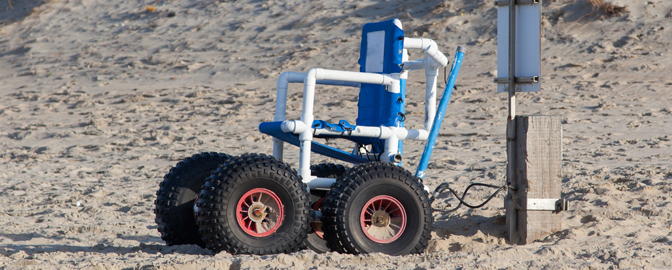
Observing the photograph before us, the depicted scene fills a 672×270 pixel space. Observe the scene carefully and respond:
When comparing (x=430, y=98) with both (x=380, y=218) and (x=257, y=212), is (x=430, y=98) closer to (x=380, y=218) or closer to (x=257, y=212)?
(x=380, y=218)

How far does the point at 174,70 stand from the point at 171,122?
2.99 m

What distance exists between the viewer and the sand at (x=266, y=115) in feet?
13.7

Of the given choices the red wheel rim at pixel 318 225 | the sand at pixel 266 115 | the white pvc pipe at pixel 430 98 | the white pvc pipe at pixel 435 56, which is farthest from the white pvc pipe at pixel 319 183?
the white pvc pipe at pixel 435 56

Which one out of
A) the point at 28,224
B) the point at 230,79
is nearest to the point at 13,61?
the point at 230,79

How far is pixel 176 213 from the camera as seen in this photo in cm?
424

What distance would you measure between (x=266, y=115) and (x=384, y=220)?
612 cm

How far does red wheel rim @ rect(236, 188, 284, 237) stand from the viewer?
12.5ft

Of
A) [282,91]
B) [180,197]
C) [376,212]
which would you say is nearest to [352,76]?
[282,91]

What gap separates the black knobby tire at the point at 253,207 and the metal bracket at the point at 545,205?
1.43m

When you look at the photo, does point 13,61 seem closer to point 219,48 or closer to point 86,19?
point 86,19

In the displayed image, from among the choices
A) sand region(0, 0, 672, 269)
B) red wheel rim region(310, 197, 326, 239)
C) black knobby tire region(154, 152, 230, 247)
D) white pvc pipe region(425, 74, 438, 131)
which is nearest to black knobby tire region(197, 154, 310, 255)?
sand region(0, 0, 672, 269)

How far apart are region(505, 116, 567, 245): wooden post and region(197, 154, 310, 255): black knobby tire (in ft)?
4.61

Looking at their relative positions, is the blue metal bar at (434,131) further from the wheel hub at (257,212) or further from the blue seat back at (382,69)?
the wheel hub at (257,212)

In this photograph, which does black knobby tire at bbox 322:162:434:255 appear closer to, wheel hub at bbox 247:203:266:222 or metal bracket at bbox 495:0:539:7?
wheel hub at bbox 247:203:266:222
